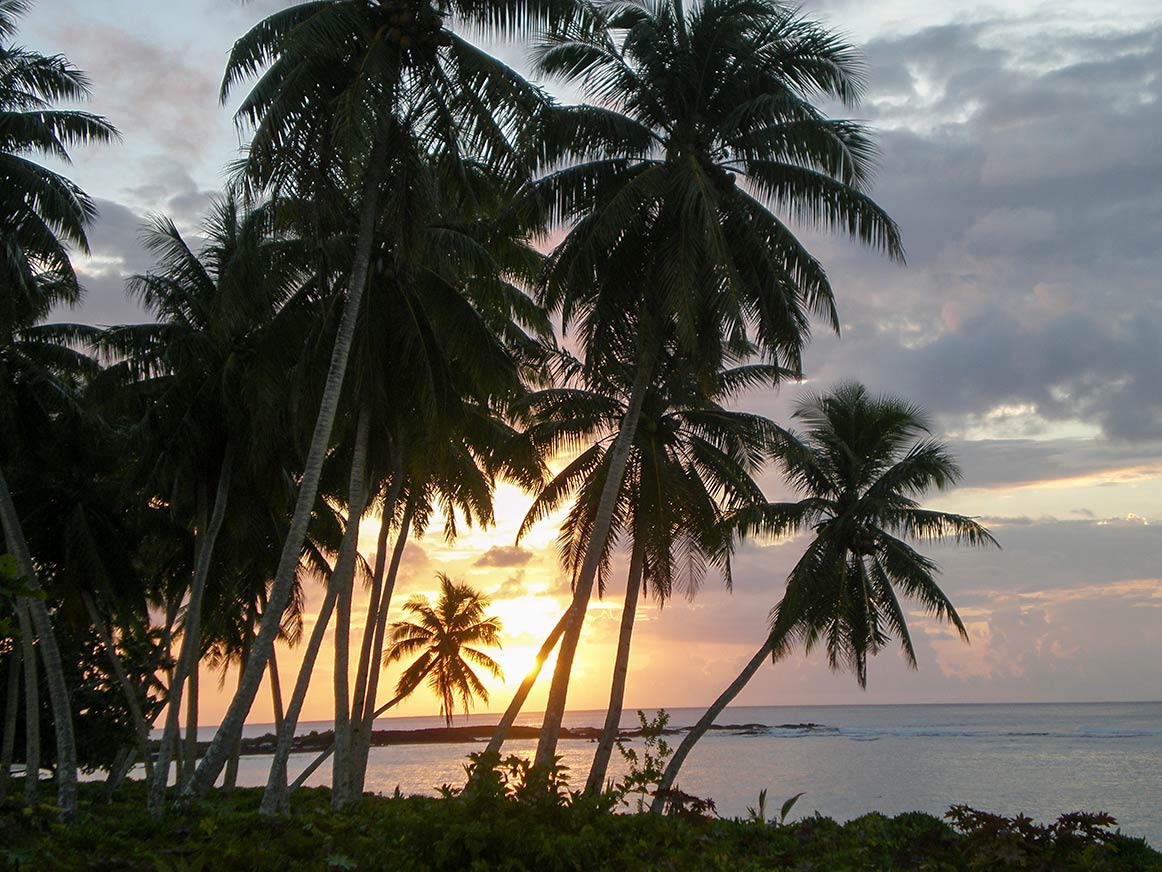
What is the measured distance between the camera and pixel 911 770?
53031 millimetres

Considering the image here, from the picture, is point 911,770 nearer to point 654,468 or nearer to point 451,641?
point 451,641

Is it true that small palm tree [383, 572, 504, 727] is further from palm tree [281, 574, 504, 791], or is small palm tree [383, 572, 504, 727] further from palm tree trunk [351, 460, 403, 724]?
palm tree trunk [351, 460, 403, 724]

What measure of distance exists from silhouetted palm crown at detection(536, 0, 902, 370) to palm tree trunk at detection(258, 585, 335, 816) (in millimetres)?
6870

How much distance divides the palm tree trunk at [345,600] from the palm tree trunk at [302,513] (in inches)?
99.7

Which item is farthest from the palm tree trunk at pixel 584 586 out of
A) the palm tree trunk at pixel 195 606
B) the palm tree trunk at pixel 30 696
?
the palm tree trunk at pixel 30 696

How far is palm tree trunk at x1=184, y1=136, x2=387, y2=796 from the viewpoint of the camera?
12.7 metres

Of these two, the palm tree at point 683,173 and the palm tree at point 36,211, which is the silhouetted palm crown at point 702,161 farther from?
the palm tree at point 36,211

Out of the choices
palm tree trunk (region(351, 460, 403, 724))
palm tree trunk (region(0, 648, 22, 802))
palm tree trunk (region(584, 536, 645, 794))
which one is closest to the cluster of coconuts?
palm tree trunk (region(351, 460, 403, 724))

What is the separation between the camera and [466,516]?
73.7 feet

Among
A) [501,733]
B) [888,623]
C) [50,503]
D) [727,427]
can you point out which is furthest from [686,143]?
[50,503]

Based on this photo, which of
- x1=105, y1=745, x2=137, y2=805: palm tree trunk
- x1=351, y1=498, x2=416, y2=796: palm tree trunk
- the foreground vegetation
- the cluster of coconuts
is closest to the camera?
the foreground vegetation

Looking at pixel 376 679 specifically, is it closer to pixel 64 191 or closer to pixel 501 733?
pixel 501 733

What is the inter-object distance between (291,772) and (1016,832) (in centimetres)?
6476

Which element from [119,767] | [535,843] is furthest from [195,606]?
[535,843]
